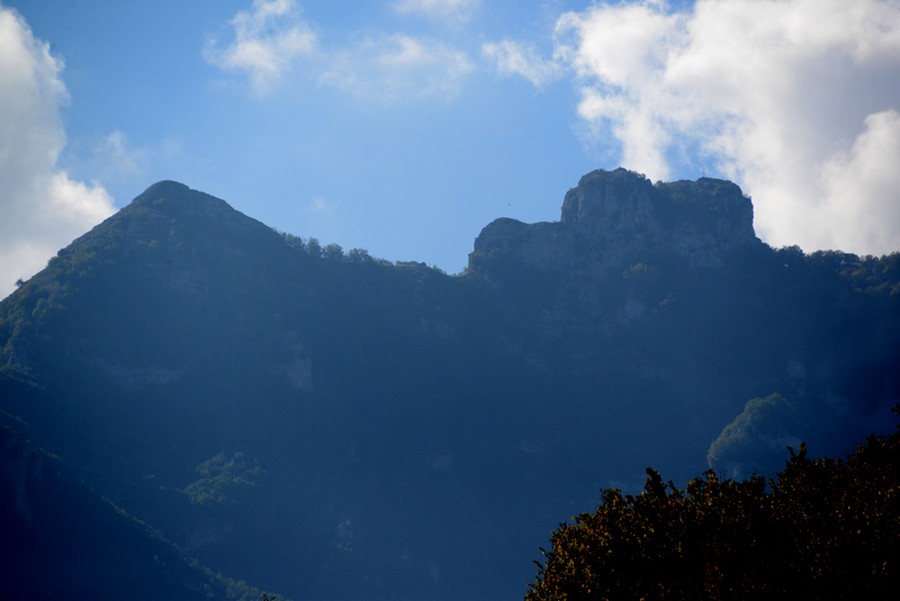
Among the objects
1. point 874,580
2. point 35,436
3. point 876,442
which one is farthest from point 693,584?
point 35,436

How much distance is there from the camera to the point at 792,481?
47.9 meters

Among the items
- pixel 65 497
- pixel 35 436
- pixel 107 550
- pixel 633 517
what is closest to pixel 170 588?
pixel 107 550

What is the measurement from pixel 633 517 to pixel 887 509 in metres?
11.3

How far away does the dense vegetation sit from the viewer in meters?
35.4

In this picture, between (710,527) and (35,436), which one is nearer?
(710,527)

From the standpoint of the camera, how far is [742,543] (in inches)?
1567

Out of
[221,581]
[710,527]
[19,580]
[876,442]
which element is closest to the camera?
[710,527]

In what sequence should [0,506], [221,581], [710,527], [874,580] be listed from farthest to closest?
[221,581], [0,506], [710,527], [874,580]

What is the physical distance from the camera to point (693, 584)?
38594 mm

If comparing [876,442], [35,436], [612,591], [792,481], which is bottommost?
[612,591]

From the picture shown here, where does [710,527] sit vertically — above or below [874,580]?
above

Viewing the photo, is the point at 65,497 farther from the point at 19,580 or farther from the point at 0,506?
the point at 19,580

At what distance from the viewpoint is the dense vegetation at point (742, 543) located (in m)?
35.4

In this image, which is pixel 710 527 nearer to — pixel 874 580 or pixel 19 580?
pixel 874 580
